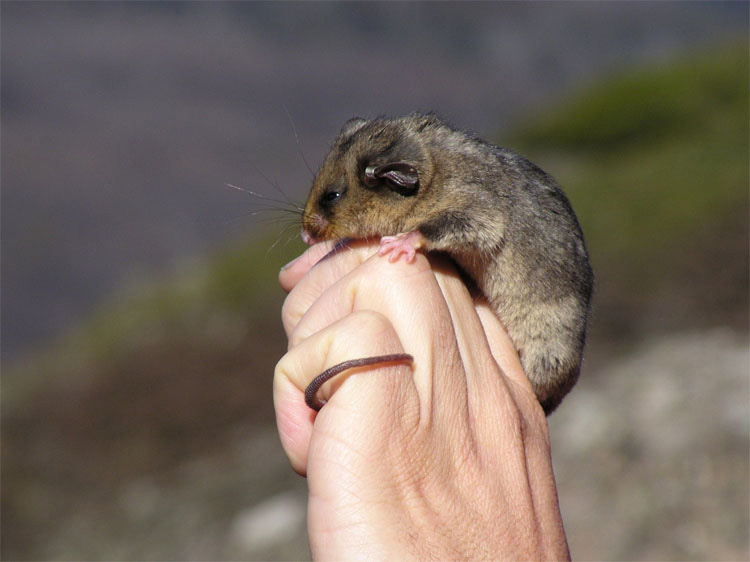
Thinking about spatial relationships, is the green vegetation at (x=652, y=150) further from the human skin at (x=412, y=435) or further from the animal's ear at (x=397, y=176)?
the human skin at (x=412, y=435)

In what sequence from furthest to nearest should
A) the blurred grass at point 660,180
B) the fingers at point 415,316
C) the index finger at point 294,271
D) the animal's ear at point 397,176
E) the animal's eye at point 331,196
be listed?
the blurred grass at point 660,180, the animal's eye at point 331,196, the animal's ear at point 397,176, the index finger at point 294,271, the fingers at point 415,316

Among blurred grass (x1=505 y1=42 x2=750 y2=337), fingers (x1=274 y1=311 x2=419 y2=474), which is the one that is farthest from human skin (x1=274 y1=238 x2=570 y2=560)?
blurred grass (x1=505 y1=42 x2=750 y2=337)

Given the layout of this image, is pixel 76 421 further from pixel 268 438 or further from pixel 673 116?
pixel 673 116

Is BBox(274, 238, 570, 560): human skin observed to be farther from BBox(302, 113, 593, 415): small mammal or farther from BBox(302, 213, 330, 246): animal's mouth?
BBox(302, 213, 330, 246): animal's mouth

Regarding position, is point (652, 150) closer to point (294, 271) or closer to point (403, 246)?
point (294, 271)

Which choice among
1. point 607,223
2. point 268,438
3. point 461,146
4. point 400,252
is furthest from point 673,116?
point 400,252

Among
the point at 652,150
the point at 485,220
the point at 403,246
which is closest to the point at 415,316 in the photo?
the point at 403,246

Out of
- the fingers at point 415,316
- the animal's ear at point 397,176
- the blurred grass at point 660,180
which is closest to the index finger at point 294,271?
the animal's ear at point 397,176
